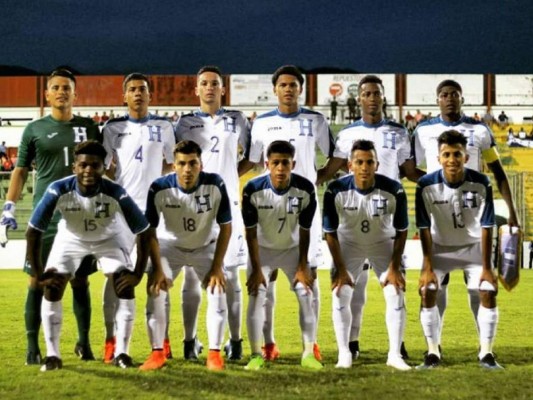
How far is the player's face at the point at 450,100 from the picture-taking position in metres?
5.83

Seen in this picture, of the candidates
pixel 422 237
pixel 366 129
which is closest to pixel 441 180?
pixel 422 237

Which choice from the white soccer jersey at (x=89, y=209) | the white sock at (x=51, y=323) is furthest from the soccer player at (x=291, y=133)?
the white sock at (x=51, y=323)

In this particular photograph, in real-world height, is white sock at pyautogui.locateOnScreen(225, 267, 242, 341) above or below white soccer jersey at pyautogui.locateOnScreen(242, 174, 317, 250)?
below

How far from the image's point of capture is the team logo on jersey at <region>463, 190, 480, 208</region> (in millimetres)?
5344

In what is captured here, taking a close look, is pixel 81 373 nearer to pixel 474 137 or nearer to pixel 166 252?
pixel 166 252

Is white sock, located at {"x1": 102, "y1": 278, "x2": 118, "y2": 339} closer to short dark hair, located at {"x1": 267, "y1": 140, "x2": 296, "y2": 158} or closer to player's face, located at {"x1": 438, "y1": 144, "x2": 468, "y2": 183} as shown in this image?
short dark hair, located at {"x1": 267, "y1": 140, "x2": 296, "y2": 158}

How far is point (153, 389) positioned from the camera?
4.48 meters

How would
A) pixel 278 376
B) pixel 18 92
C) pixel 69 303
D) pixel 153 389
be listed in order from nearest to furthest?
1. pixel 153 389
2. pixel 278 376
3. pixel 69 303
4. pixel 18 92

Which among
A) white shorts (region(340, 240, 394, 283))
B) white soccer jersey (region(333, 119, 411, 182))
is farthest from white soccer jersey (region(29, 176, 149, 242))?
white soccer jersey (region(333, 119, 411, 182))

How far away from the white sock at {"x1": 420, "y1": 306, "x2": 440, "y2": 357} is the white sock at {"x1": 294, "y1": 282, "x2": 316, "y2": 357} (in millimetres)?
781

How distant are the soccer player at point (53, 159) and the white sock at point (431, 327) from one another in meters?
2.43

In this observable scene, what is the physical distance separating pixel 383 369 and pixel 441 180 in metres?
1.39

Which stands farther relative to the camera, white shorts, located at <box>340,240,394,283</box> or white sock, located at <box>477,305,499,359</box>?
white shorts, located at <box>340,240,394,283</box>

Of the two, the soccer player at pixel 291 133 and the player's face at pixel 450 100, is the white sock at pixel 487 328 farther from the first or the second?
the player's face at pixel 450 100
